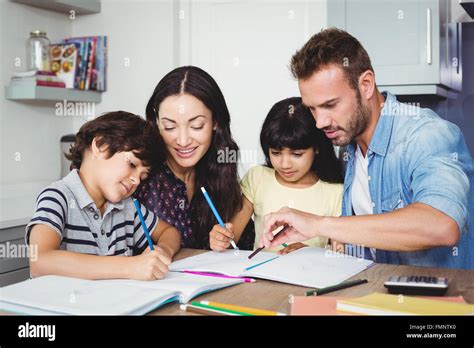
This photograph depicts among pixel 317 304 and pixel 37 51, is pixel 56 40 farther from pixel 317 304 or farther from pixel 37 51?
pixel 317 304

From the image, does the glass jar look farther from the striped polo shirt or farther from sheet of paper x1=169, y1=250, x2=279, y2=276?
sheet of paper x1=169, y1=250, x2=279, y2=276

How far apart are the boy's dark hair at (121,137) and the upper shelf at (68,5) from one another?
1.63 meters

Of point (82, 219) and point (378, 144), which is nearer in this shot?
point (82, 219)

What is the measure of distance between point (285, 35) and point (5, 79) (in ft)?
4.63

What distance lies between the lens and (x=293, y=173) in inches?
76.1

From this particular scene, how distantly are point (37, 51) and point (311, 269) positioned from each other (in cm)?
223

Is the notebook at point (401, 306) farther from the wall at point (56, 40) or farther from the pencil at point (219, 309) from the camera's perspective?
the wall at point (56, 40)

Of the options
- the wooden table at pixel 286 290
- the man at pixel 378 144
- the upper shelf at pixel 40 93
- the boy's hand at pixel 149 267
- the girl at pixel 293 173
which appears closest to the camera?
the wooden table at pixel 286 290

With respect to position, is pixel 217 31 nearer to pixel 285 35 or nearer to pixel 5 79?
pixel 285 35

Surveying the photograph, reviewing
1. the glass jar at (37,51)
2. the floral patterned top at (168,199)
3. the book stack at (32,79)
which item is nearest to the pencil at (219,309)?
the floral patterned top at (168,199)

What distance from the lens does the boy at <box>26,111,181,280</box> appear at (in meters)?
1.31

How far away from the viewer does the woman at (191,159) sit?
180 cm

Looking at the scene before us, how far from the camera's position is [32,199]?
259cm

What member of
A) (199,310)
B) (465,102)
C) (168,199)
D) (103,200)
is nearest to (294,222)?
(199,310)
